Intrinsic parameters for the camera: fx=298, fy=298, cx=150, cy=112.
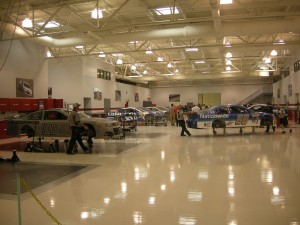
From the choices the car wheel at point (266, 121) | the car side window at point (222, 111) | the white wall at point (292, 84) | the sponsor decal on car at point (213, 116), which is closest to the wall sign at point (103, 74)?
the sponsor decal on car at point (213, 116)

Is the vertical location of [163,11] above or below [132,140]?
above

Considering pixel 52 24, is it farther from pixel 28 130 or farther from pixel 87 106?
pixel 87 106

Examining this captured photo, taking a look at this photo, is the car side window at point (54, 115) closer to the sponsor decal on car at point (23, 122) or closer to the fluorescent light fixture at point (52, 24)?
the sponsor decal on car at point (23, 122)

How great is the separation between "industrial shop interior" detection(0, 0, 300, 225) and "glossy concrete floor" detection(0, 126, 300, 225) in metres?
0.03

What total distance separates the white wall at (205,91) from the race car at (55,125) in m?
30.9

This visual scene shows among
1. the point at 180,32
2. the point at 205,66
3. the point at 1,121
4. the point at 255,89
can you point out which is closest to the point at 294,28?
the point at 180,32

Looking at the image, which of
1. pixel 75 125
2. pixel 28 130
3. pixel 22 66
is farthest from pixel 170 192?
pixel 22 66

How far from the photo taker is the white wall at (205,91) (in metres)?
39.3

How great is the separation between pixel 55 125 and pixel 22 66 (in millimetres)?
6773

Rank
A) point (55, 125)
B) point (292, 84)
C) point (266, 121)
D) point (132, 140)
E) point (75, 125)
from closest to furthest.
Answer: point (75, 125), point (55, 125), point (132, 140), point (266, 121), point (292, 84)

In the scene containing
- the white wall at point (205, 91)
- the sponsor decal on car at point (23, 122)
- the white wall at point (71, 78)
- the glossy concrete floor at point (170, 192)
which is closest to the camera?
the glossy concrete floor at point (170, 192)

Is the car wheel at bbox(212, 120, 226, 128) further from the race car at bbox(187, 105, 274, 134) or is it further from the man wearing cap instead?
the man wearing cap

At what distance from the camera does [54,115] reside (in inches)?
443

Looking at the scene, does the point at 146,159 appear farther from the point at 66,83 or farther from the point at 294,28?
the point at 66,83
